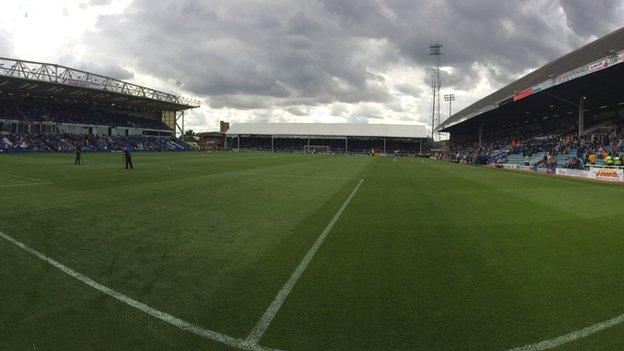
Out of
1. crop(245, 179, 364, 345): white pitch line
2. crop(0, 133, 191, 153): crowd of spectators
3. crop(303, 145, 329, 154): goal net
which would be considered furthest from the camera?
crop(303, 145, 329, 154): goal net

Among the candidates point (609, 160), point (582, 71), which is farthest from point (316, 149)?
point (609, 160)

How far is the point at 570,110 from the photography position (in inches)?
2019

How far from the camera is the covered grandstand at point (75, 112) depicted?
57.7 m

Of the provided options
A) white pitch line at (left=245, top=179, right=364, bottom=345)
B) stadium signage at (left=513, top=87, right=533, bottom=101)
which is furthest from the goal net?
white pitch line at (left=245, top=179, right=364, bottom=345)

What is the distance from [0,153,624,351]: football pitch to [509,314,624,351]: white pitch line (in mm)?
16

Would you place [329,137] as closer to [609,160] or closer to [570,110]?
[570,110]

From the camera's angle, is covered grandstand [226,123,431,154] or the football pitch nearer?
the football pitch

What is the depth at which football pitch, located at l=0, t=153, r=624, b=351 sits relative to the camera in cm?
402

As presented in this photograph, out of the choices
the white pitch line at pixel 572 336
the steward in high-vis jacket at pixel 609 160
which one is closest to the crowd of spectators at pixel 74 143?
the steward in high-vis jacket at pixel 609 160

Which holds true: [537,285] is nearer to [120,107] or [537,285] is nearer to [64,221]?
[64,221]

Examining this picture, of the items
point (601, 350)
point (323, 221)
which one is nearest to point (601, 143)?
point (323, 221)

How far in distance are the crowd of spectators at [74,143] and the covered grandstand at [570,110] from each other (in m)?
47.4

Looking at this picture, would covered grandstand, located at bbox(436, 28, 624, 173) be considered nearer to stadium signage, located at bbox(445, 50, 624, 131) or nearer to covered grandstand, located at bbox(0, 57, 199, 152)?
stadium signage, located at bbox(445, 50, 624, 131)

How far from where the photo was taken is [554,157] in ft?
124
